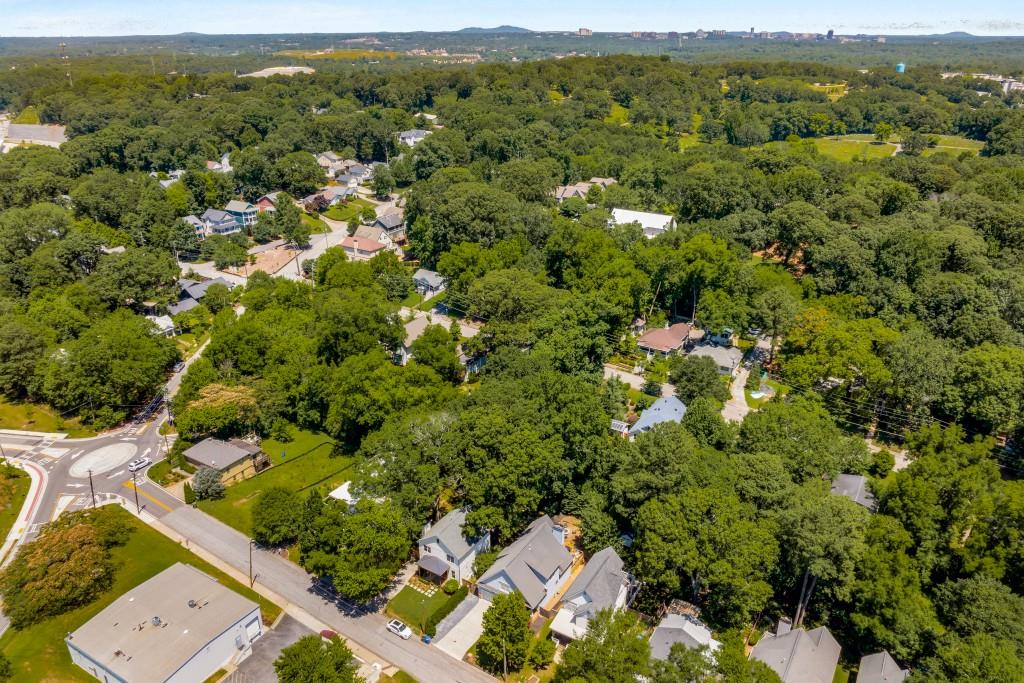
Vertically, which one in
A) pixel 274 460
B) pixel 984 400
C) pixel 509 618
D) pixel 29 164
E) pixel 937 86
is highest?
pixel 937 86

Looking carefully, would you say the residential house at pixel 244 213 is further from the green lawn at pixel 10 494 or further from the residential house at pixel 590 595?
the residential house at pixel 590 595

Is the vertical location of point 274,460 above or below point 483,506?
below

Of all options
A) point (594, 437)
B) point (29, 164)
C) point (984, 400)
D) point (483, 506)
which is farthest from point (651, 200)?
point (29, 164)

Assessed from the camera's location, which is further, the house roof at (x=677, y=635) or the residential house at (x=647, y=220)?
the residential house at (x=647, y=220)

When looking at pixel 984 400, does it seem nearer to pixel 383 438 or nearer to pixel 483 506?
pixel 483 506

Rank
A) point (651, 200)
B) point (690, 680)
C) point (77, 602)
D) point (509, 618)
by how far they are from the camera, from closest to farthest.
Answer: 1. point (690, 680)
2. point (509, 618)
3. point (77, 602)
4. point (651, 200)

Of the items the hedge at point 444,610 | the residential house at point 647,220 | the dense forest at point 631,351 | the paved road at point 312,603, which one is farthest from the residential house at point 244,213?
the hedge at point 444,610
